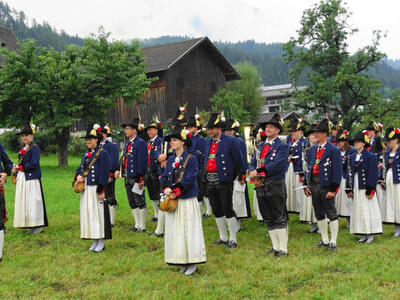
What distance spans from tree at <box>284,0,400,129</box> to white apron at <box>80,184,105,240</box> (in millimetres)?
22385

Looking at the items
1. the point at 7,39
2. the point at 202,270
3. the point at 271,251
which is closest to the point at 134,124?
the point at 202,270

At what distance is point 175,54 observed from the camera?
3522 cm

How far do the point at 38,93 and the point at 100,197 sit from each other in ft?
53.7

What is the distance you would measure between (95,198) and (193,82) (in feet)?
98.2

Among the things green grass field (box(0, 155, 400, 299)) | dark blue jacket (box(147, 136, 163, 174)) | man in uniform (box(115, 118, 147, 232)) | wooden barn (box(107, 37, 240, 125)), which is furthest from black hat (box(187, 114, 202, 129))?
wooden barn (box(107, 37, 240, 125))

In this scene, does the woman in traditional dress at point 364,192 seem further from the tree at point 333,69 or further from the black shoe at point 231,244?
the tree at point 333,69

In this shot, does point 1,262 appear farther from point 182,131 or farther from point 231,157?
point 231,157

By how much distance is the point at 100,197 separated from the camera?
24.4 feet

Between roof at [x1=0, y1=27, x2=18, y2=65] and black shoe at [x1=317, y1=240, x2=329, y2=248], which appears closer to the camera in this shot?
black shoe at [x1=317, y1=240, x2=329, y2=248]

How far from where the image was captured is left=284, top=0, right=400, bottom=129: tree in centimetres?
2678

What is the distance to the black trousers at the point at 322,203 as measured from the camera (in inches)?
297

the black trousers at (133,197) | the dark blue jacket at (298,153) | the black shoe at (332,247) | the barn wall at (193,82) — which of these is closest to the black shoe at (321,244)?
the black shoe at (332,247)

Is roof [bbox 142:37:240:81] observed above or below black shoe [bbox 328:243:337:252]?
above

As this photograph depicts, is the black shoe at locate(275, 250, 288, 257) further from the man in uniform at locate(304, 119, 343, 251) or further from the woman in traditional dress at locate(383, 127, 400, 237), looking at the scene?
the woman in traditional dress at locate(383, 127, 400, 237)
